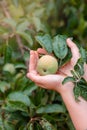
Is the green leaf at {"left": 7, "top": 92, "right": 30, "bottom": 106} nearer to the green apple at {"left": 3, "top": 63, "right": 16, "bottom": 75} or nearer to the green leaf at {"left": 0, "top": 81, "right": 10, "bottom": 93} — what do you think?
the green leaf at {"left": 0, "top": 81, "right": 10, "bottom": 93}

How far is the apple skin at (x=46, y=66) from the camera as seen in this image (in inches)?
60.6

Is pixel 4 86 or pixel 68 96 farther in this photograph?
pixel 4 86

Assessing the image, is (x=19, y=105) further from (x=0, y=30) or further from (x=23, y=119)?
(x=0, y=30)

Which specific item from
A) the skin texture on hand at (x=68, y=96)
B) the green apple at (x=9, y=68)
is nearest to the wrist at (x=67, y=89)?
the skin texture on hand at (x=68, y=96)

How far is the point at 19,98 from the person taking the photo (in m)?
1.65

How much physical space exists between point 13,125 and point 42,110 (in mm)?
141

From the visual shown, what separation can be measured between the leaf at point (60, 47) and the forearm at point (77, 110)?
20 centimetres

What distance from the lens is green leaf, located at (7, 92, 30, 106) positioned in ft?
5.29

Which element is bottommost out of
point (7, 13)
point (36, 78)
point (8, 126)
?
point (8, 126)

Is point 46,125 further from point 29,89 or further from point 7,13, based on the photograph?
point 7,13

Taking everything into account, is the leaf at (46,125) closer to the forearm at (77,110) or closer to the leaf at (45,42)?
the forearm at (77,110)

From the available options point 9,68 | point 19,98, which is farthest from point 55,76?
point 9,68

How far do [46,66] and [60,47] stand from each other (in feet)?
0.42

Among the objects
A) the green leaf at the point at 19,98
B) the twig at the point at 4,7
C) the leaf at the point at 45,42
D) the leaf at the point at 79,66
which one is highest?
the twig at the point at 4,7
